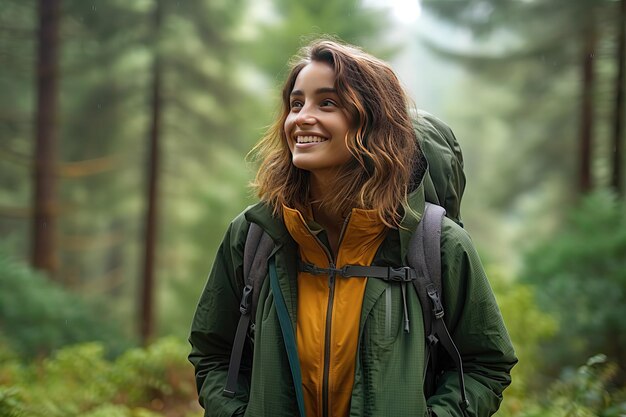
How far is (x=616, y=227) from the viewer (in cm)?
927

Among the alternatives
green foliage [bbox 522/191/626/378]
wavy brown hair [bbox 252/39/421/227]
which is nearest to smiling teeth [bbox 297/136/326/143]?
wavy brown hair [bbox 252/39/421/227]

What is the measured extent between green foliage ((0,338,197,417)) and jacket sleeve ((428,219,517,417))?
4.97m

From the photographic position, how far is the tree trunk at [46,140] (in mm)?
12914

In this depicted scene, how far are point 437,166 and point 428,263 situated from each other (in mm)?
516

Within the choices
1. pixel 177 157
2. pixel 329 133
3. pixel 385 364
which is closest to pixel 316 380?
pixel 385 364

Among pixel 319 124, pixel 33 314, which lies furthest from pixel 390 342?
pixel 33 314

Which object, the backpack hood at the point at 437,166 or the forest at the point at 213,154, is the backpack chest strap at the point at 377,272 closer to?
the backpack hood at the point at 437,166

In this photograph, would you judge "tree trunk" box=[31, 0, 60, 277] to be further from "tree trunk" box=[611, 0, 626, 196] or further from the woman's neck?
the woman's neck

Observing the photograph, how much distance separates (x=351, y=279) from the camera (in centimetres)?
262

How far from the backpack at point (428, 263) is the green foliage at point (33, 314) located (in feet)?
23.8

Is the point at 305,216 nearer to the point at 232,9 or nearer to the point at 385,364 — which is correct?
the point at 385,364

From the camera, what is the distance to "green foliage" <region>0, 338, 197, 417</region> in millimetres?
7309

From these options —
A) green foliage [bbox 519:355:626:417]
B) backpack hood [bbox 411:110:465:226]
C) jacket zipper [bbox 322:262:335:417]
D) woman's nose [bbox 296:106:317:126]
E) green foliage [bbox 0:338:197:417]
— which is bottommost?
green foliage [bbox 0:338:197:417]

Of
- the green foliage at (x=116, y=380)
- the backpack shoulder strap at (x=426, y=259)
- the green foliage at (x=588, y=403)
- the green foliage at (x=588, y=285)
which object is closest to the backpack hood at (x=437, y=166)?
the backpack shoulder strap at (x=426, y=259)
